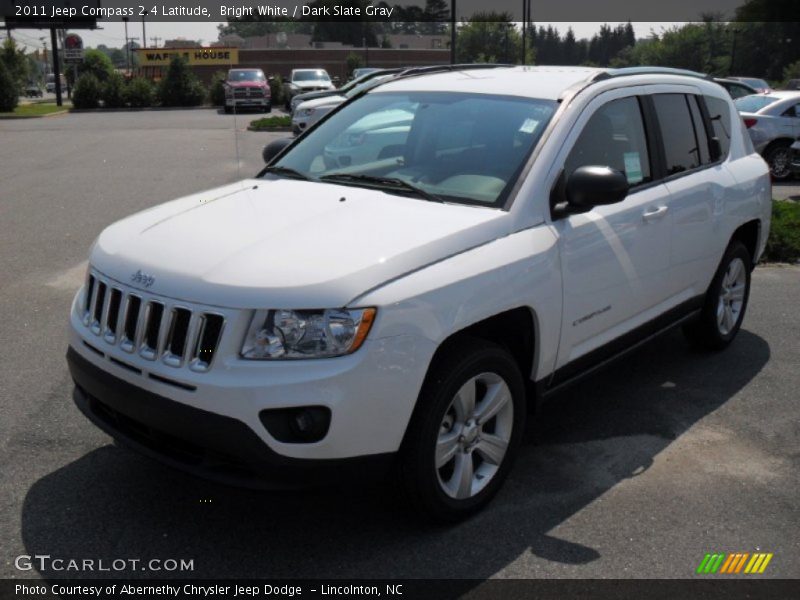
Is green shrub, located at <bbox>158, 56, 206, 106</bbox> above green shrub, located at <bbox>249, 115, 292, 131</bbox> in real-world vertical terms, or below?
above

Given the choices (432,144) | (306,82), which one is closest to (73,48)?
(306,82)

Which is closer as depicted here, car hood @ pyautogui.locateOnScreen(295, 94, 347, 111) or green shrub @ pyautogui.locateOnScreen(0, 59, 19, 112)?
car hood @ pyautogui.locateOnScreen(295, 94, 347, 111)

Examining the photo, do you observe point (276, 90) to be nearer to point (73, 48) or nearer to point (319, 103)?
point (73, 48)

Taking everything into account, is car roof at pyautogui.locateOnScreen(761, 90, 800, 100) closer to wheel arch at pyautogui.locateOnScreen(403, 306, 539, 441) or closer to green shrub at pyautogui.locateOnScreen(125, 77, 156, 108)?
wheel arch at pyautogui.locateOnScreen(403, 306, 539, 441)

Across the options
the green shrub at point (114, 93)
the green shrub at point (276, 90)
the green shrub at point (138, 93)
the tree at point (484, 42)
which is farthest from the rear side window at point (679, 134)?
the tree at point (484, 42)

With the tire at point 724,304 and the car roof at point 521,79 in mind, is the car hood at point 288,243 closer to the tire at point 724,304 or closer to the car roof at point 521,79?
the car roof at point 521,79

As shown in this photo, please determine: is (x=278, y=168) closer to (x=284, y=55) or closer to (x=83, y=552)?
(x=83, y=552)

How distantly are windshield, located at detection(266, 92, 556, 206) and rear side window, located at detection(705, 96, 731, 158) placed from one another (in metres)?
1.84

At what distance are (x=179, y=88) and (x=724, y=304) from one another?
44.9 m

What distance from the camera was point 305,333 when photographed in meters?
3.19

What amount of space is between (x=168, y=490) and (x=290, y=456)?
3.52ft

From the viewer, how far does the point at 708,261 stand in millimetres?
5480

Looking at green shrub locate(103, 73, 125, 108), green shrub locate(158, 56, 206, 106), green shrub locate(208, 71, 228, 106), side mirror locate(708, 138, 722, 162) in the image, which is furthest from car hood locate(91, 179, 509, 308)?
green shrub locate(158, 56, 206, 106)

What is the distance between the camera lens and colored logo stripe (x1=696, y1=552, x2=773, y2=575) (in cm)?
350
